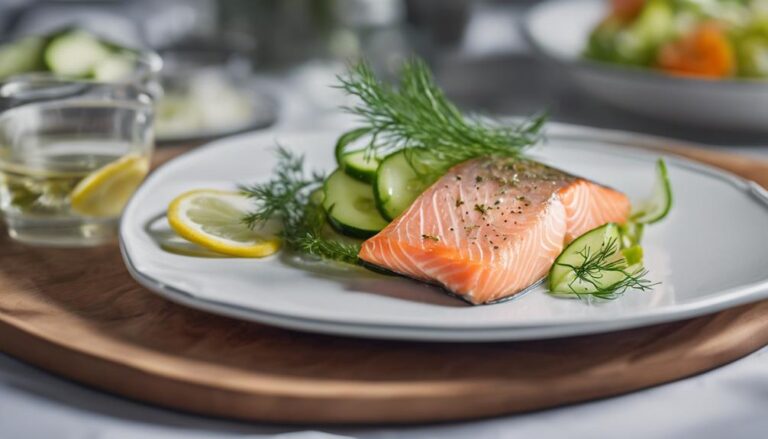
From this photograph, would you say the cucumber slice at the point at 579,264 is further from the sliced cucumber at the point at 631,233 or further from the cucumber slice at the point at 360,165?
the cucumber slice at the point at 360,165

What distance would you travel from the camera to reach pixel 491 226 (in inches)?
64.7

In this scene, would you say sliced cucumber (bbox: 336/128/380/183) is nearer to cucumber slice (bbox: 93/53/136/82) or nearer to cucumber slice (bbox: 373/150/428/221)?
cucumber slice (bbox: 373/150/428/221)

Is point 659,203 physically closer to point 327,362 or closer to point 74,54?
point 327,362

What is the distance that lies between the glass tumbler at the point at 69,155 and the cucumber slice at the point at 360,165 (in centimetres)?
49

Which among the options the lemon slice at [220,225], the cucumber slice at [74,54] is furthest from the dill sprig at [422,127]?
the cucumber slice at [74,54]

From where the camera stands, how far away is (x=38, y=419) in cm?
138

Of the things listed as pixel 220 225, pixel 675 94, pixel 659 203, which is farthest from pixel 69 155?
pixel 675 94

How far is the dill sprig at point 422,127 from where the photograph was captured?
1892mm

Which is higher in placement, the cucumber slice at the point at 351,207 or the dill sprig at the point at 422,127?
the dill sprig at the point at 422,127

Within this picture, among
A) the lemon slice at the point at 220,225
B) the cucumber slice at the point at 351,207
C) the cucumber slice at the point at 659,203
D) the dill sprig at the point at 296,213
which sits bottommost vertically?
the lemon slice at the point at 220,225

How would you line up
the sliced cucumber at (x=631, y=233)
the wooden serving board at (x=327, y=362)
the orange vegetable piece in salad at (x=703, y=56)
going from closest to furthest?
the wooden serving board at (x=327, y=362)
the sliced cucumber at (x=631, y=233)
the orange vegetable piece in salad at (x=703, y=56)

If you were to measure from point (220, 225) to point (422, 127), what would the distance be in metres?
0.46

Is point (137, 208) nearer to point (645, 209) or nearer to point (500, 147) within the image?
point (500, 147)

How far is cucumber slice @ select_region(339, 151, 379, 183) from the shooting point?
72.4 inches
